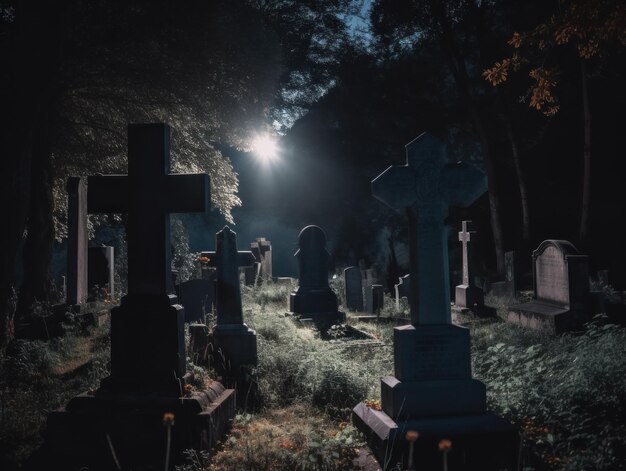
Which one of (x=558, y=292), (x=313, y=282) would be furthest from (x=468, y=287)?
(x=313, y=282)

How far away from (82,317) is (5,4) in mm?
5294

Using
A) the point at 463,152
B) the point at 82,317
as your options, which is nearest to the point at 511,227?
the point at 463,152

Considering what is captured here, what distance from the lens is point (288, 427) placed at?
16.5 feet

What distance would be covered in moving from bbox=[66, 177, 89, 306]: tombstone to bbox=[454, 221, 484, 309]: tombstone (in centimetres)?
860

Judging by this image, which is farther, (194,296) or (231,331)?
(194,296)

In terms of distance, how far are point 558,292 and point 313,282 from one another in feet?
16.7

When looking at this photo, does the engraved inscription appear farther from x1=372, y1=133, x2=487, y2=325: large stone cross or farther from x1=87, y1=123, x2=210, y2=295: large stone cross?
x1=87, y1=123, x2=210, y2=295: large stone cross

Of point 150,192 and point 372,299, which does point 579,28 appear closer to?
point 150,192

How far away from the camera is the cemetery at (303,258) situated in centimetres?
452

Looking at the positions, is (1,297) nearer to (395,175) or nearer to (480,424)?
(395,175)

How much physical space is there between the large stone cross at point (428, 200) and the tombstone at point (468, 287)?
869cm

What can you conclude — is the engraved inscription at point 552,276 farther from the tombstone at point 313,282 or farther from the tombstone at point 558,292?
the tombstone at point 313,282

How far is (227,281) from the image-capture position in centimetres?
757

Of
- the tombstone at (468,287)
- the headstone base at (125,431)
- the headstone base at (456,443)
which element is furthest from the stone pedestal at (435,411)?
the tombstone at (468,287)
